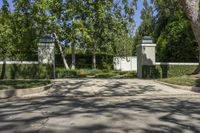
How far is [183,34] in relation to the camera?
113 feet

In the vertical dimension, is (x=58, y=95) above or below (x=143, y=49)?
below

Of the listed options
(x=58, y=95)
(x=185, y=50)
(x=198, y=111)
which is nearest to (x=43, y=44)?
(x=58, y=95)

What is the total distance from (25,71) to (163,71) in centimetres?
919

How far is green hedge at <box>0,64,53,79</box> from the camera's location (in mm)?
25562

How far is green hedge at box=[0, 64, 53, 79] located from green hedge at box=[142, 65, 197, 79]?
6.41m

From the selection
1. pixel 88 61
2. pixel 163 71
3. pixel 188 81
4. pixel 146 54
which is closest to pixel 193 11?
pixel 188 81

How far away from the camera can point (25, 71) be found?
25.7 meters

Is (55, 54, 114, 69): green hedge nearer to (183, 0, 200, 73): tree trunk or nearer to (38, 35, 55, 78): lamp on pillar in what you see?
(38, 35, 55, 78): lamp on pillar

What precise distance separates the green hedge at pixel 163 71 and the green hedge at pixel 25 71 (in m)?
6.41

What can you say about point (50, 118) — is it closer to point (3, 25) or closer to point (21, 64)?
point (21, 64)

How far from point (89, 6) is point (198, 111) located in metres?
16.7

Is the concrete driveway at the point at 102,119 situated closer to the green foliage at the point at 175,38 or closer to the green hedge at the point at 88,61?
the green foliage at the point at 175,38

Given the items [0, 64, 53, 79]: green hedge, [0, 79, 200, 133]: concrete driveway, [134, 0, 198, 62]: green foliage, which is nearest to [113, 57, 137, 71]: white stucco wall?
[134, 0, 198, 62]: green foliage

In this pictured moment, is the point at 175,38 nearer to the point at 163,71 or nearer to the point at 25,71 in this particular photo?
the point at 163,71
